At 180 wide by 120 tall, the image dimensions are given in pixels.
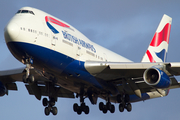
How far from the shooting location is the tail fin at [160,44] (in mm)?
38406

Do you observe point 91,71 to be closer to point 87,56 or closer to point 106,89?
point 87,56

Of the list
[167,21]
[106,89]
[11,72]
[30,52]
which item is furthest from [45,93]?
[167,21]

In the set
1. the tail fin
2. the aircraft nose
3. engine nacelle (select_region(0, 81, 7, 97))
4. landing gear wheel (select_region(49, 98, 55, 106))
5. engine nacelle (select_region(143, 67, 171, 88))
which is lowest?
landing gear wheel (select_region(49, 98, 55, 106))

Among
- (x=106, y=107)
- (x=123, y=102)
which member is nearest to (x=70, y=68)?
(x=123, y=102)

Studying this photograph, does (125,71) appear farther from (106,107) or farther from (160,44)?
(160,44)

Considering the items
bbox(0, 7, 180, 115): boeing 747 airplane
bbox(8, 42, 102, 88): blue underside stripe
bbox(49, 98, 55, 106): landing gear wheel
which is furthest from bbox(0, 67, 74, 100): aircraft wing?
bbox(8, 42, 102, 88): blue underside stripe

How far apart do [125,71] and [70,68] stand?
4851mm

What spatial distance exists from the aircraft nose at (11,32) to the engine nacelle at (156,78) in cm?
996

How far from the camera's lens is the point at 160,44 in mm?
40531

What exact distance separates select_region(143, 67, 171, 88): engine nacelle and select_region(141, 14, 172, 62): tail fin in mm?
11298

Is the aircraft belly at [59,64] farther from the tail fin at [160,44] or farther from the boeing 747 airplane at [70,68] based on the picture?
the tail fin at [160,44]

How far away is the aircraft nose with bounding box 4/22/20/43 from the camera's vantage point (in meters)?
22.2

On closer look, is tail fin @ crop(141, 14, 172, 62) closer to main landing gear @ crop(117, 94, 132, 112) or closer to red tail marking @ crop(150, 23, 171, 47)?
red tail marking @ crop(150, 23, 171, 47)

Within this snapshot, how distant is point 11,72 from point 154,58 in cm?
1602
